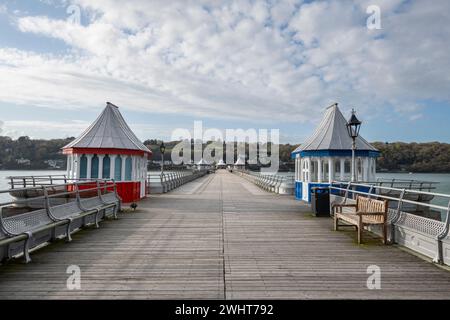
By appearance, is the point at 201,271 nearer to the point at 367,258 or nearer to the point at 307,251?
the point at 307,251

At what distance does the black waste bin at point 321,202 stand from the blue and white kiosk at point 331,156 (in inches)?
148

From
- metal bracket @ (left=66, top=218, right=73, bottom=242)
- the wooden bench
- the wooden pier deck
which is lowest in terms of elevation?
the wooden pier deck

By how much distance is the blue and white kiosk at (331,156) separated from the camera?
14.7 meters

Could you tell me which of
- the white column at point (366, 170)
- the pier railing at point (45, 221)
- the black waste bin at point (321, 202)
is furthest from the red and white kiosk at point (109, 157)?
the white column at point (366, 170)

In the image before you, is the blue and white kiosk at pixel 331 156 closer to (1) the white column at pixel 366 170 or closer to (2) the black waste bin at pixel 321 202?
(1) the white column at pixel 366 170

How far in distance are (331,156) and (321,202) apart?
15.6 feet

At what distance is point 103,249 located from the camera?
623 centimetres

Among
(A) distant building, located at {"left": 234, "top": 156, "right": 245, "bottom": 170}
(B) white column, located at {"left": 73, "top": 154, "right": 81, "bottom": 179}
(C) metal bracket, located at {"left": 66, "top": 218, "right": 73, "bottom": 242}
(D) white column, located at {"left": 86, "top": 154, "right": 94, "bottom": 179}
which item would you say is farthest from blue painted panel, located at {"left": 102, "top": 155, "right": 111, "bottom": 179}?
(A) distant building, located at {"left": 234, "top": 156, "right": 245, "bottom": 170}

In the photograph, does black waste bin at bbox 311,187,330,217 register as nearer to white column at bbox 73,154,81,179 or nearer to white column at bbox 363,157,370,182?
white column at bbox 363,157,370,182

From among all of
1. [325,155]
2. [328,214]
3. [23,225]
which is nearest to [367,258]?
[328,214]

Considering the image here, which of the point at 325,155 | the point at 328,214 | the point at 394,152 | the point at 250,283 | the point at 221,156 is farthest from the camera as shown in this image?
the point at 221,156

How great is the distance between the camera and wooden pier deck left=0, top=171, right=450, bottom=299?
13.4 ft

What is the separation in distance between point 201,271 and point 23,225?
10.8 ft

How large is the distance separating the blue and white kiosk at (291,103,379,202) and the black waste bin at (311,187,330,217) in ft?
12.4
